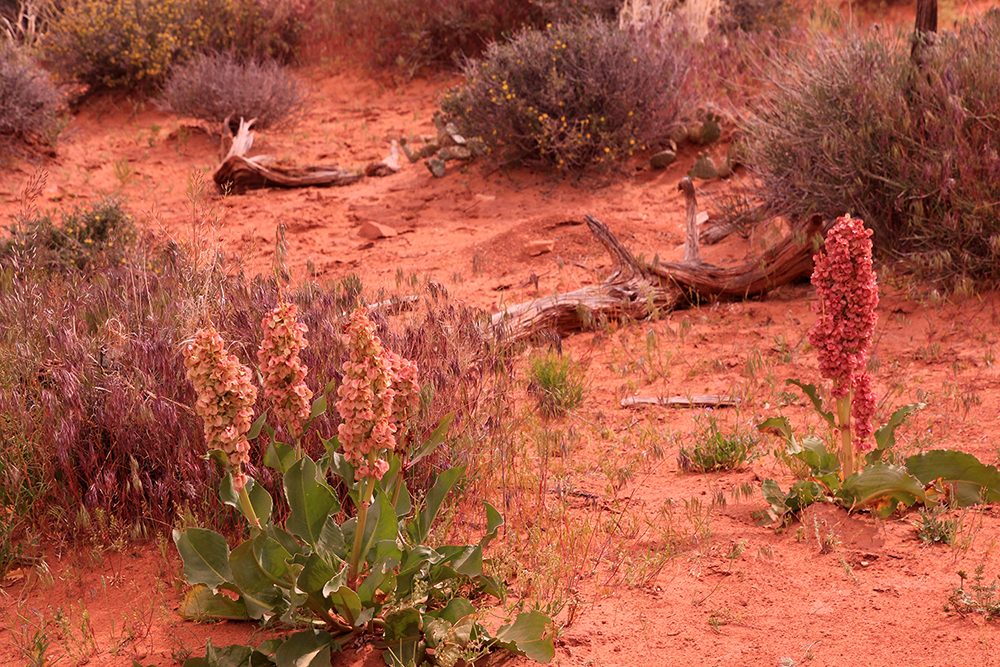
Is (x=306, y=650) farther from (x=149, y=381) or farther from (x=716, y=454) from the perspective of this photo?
(x=716, y=454)

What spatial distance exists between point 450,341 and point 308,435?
2.52 ft

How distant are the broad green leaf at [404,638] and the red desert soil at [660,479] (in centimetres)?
11

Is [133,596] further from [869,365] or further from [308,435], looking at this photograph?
[869,365]

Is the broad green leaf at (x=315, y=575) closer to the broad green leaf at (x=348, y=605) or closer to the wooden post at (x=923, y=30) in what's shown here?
the broad green leaf at (x=348, y=605)

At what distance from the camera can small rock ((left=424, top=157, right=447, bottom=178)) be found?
27.1ft

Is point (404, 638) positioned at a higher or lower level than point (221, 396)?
lower

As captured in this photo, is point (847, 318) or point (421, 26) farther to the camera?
point (421, 26)

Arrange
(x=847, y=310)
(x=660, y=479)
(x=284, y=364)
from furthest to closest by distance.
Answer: (x=660, y=479) < (x=847, y=310) < (x=284, y=364)

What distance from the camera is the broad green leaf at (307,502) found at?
2266 millimetres

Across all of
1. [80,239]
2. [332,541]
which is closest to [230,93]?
[80,239]

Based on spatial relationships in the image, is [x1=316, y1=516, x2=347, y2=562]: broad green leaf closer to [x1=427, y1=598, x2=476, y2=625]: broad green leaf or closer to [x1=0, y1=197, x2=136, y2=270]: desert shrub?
[x1=427, y1=598, x2=476, y2=625]: broad green leaf

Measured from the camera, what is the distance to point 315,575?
7.16 ft

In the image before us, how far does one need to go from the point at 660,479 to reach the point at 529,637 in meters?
1.31

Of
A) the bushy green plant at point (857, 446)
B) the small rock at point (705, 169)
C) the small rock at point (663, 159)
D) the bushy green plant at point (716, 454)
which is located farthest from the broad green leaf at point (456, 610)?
the small rock at point (663, 159)
